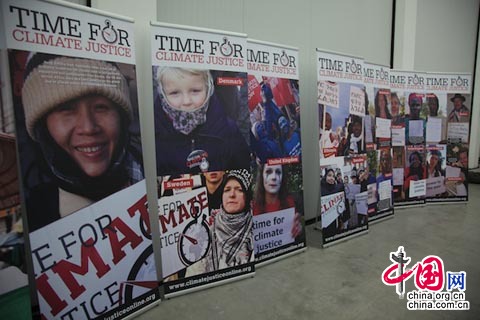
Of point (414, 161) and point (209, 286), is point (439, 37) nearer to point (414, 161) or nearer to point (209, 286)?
point (414, 161)

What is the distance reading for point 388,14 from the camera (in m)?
5.00

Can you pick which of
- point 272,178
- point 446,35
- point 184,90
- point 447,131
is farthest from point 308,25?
point 446,35

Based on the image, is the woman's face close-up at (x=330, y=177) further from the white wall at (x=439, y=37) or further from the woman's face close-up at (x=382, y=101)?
the white wall at (x=439, y=37)

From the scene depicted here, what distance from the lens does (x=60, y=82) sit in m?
1.89

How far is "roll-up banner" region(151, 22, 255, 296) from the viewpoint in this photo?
95.0 inches

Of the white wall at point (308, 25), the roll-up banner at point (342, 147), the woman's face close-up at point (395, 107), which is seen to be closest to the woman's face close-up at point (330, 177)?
the roll-up banner at point (342, 147)

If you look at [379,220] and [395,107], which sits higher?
[395,107]

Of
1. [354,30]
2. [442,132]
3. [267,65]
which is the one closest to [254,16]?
[267,65]

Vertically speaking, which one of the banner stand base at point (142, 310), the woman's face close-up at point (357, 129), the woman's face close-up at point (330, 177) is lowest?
the banner stand base at point (142, 310)

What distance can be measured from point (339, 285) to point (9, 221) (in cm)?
239

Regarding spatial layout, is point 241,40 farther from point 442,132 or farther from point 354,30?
point 442,132

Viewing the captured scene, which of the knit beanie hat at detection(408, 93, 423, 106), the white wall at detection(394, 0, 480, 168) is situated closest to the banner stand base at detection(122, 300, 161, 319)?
the knit beanie hat at detection(408, 93, 423, 106)

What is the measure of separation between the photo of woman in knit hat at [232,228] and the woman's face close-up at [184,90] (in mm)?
645

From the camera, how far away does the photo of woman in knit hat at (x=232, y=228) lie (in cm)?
263
